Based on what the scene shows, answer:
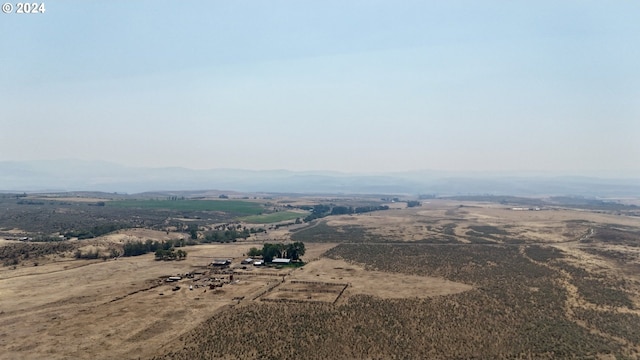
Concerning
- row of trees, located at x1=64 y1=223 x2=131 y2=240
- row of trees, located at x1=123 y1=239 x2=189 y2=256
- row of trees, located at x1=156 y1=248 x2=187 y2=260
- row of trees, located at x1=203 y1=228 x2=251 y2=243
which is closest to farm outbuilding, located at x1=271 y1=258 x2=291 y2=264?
row of trees, located at x1=156 y1=248 x2=187 y2=260

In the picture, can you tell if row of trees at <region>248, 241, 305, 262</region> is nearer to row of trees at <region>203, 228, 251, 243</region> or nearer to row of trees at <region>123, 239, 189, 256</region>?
row of trees at <region>123, 239, 189, 256</region>

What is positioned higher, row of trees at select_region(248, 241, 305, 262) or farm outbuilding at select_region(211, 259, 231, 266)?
row of trees at select_region(248, 241, 305, 262)

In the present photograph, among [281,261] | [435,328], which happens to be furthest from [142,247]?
[435,328]

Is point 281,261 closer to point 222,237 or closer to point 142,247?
point 142,247

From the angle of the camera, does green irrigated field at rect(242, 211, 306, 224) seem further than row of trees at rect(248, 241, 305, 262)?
Yes

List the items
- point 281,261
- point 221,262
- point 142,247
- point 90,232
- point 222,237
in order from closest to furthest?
point 221,262 < point 281,261 < point 142,247 < point 90,232 < point 222,237

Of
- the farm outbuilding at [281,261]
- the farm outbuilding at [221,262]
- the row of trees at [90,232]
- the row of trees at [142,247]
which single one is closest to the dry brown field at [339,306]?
the farm outbuilding at [221,262]

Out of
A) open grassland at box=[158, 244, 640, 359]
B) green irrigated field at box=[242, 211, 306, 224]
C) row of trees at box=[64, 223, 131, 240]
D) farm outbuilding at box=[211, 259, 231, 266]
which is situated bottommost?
open grassland at box=[158, 244, 640, 359]

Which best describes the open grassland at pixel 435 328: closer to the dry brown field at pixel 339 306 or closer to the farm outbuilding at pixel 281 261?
the dry brown field at pixel 339 306
